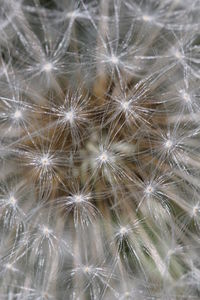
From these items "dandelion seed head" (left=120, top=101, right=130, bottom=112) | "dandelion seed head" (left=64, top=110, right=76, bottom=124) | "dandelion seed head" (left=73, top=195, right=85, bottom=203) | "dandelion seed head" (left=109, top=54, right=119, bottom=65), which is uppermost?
"dandelion seed head" (left=109, top=54, right=119, bottom=65)

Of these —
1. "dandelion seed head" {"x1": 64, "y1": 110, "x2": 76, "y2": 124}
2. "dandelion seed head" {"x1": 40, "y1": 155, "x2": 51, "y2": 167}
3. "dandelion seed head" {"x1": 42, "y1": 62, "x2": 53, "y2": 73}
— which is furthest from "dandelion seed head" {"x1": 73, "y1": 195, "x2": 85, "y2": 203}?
"dandelion seed head" {"x1": 42, "y1": 62, "x2": 53, "y2": 73}

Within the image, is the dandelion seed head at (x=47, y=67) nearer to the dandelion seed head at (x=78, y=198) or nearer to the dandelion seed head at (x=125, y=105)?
the dandelion seed head at (x=125, y=105)

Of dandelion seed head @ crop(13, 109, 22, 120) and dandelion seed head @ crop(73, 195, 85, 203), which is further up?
dandelion seed head @ crop(13, 109, 22, 120)

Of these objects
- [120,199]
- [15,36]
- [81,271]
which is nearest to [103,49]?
[15,36]

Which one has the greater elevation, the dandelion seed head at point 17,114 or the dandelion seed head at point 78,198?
the dandelion seed head at point 17,114

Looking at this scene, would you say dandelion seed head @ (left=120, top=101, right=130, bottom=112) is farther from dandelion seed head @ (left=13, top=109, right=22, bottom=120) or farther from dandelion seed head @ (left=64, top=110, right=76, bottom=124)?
dandelion seed head @ (left=13, top=109, right=22, bottom=120)

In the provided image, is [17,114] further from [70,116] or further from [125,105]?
[125,105]

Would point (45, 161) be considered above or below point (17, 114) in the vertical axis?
below

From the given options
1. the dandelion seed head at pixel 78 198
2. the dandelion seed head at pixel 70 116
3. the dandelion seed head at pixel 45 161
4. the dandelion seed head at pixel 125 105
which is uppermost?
the dandelion seed head at pixel 125 105

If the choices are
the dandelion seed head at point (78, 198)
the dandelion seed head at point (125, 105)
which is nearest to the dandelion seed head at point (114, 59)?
the dandelion seed head at point (125, 105)

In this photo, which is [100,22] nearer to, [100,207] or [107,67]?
[107,67]

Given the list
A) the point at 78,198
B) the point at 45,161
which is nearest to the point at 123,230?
the point at 78,198
